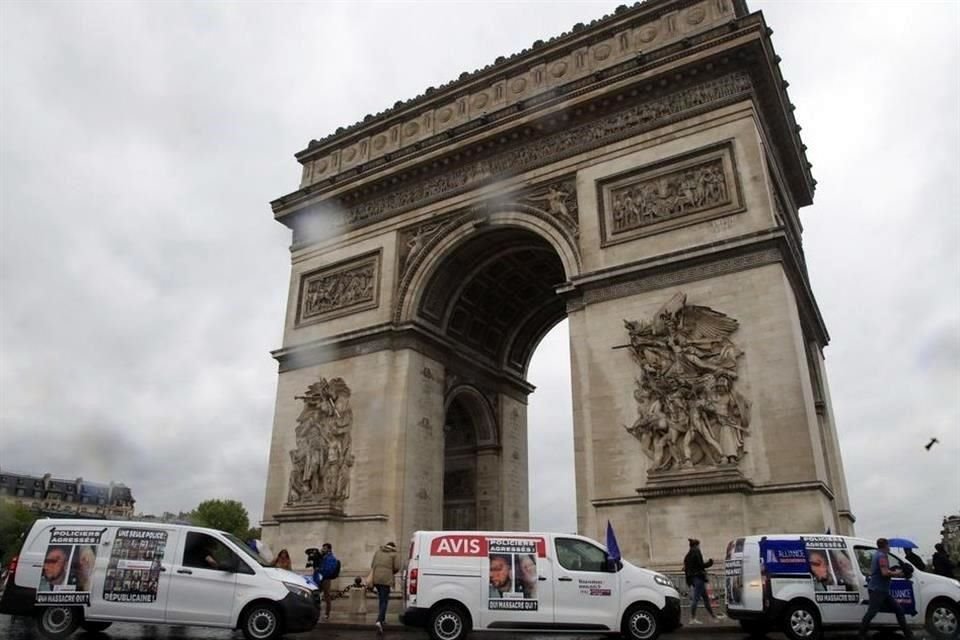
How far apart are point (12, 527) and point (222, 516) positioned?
78.3 ft

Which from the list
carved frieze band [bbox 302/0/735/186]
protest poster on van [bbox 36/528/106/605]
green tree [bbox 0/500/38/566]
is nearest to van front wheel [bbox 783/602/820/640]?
protest poster on van [bbox 36/528/106/605]

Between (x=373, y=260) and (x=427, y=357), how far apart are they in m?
3.81

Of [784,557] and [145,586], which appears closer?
[145,586]

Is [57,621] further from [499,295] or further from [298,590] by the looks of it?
[499,295]

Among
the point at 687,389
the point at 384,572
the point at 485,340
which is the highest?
the point at 485,340

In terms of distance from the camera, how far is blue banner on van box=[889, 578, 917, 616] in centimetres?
977

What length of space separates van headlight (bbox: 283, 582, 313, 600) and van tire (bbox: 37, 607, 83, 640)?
107 inches

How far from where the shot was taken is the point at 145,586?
29.9 ft

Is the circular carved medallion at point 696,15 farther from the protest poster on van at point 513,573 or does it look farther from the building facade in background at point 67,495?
the building facade in background at point 67,495

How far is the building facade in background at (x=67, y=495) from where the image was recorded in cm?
7144

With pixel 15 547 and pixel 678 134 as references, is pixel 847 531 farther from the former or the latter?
pixel 15 547

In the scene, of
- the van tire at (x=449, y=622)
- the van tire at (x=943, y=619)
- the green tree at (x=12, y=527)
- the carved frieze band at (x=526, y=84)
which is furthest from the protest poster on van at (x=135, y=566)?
the green tree at (x=12, y=527)

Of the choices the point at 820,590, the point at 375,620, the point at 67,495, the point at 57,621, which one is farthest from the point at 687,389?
the point at 67,495

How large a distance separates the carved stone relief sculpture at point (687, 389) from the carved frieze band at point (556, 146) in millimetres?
5293
